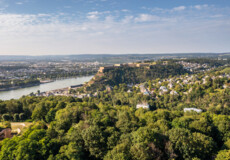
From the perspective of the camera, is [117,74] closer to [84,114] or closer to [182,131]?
[84,114]

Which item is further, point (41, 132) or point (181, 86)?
point (181, 86)

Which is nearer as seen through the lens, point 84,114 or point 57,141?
point 57,141

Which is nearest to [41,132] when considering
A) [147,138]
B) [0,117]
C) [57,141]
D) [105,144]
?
[57,141]

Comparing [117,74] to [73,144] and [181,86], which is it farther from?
[73,144]

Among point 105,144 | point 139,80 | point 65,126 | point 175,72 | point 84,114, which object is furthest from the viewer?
point 175,72

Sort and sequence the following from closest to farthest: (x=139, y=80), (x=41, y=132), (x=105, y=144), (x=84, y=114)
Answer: (x=105, y=144) < (x=41, y=132) < (x=84, y=114) < (x=139, y=80)

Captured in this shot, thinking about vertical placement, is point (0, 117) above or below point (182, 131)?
below

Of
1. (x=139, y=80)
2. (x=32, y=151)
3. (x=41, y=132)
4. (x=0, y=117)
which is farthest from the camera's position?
(x=139, y=80)

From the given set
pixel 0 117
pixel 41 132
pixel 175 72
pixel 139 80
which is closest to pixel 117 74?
pixel 139 80

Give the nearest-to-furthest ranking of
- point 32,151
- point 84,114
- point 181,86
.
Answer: point 32,151
point 84,114
point 181,86
